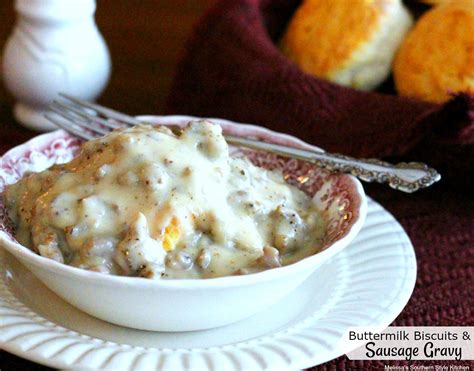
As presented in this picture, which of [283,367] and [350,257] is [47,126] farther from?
[283,367]

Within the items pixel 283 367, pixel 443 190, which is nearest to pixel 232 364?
pixel 283 367

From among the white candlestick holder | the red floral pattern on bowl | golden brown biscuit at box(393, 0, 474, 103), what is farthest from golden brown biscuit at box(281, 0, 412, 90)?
the white candlestick holder

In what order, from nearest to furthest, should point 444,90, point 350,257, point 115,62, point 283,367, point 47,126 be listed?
point 283,367
point 350,257
point 444,90
point 47,126
point 115,62

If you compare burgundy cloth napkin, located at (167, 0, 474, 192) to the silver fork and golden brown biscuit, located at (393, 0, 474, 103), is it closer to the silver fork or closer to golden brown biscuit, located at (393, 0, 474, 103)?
golden brown biscuit, located at (393, 0, 474, 103)

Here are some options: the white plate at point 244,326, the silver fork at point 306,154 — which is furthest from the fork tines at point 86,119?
the white plate at point 244,326

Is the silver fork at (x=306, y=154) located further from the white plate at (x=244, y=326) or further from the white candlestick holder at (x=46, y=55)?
the white candlestick holder at (x=46, y=55)

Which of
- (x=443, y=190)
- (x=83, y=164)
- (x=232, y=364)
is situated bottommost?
(x=443, y=190)
